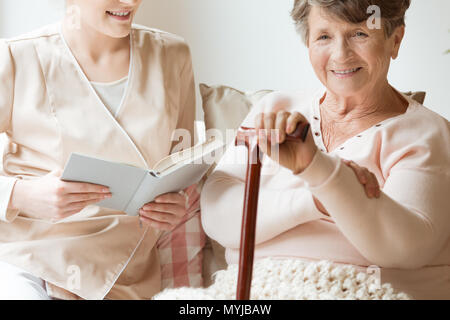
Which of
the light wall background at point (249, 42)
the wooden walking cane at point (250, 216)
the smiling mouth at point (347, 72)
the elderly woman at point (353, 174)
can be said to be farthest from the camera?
the light wall background at point (249, 42)

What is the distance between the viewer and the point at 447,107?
1.84 m

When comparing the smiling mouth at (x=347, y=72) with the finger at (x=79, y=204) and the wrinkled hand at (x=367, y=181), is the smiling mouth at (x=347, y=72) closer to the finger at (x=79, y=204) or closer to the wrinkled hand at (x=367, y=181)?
the wrinkled hand at (x=367, y=181)

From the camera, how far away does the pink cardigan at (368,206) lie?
105cm

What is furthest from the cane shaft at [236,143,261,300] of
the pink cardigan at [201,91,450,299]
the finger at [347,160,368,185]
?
the finger at [347,160,368,185]

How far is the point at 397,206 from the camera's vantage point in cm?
107

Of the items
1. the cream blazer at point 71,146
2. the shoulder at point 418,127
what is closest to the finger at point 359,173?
the shoulder at point 418,127

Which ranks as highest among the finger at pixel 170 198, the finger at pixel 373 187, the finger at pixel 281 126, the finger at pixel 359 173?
the finger at pixel 281 126

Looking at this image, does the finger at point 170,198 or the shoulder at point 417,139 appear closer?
the shoulder at point 417,139

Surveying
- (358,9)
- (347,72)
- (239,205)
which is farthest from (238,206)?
(358,9)

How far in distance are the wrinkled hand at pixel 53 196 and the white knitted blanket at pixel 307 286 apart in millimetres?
271

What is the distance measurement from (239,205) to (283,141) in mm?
339

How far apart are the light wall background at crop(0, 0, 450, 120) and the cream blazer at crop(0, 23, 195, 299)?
1.76 feet
